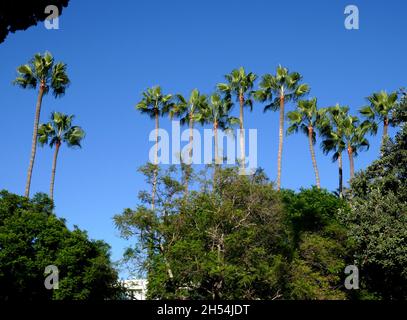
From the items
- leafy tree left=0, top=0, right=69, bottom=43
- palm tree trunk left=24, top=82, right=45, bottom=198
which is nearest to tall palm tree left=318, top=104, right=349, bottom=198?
palm tree trunk left=24, top=82, right=45, bottom=198

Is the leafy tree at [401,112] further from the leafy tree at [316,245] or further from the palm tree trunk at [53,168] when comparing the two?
the palm tree trunk at [53,168]

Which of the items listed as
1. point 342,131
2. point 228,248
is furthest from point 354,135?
point 228,248

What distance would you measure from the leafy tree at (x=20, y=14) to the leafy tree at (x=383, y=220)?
2256 centimetres

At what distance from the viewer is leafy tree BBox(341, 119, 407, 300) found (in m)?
29.5

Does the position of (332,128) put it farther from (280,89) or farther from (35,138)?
(35,138)

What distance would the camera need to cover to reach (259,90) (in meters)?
47.4

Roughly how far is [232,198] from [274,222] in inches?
112

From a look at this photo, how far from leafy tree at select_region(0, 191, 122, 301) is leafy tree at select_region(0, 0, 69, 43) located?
898 inches

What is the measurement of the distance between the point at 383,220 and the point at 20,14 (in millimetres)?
23177

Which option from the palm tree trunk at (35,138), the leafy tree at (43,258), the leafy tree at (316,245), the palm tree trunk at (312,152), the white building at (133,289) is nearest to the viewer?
the leafy tree at (43,258)

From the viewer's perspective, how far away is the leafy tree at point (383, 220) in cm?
2955

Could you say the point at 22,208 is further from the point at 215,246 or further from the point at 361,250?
the point at 361,250

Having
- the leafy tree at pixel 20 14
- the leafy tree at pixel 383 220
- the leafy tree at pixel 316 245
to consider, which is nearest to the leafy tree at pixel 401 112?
the leafy tree at pixel 383 220

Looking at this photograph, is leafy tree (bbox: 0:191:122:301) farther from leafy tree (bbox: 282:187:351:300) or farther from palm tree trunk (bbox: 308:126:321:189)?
palm tree trunk (bbox: 308:126:321:189)
